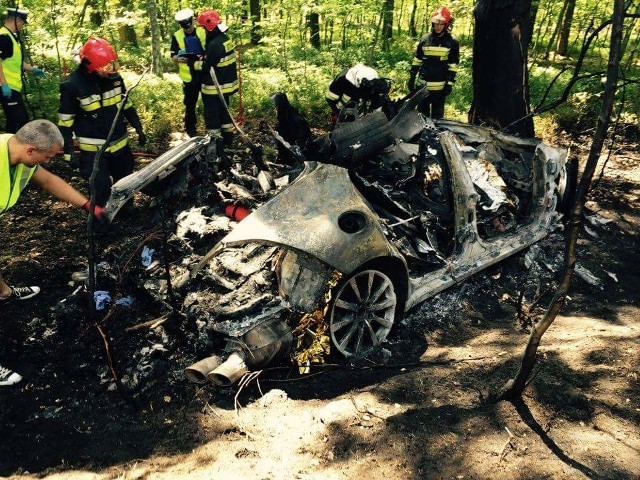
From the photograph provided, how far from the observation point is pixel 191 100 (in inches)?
293

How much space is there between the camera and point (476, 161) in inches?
193

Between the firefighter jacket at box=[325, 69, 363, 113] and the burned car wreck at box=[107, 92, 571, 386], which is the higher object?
the firefighter jacket at box=[325, 69, 363, 113]

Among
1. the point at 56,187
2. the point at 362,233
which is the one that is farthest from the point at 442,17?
the point at 56,187

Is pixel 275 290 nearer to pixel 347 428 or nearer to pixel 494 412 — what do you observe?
pixel 347 428

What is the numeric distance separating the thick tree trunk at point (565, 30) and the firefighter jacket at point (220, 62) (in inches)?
499

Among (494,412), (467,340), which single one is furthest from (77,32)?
(494,412)

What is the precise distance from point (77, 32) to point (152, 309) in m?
7.05

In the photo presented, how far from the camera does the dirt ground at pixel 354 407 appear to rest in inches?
109

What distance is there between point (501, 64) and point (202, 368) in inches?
241

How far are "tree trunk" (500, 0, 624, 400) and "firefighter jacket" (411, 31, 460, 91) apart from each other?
18.3 feet

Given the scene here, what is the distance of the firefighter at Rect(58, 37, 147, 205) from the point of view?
4992mm

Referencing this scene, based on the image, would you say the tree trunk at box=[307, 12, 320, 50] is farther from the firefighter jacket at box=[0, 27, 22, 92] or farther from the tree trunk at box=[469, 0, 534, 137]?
the firefighter jacket at box=[0, 27, 22, 92]

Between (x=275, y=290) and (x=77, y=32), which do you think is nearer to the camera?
(x=275, y=290)

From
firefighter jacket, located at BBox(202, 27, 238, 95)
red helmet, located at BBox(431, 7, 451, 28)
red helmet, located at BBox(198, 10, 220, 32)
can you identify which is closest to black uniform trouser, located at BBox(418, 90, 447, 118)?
red helmet, located at BBox(431, 7, 451, 28)
